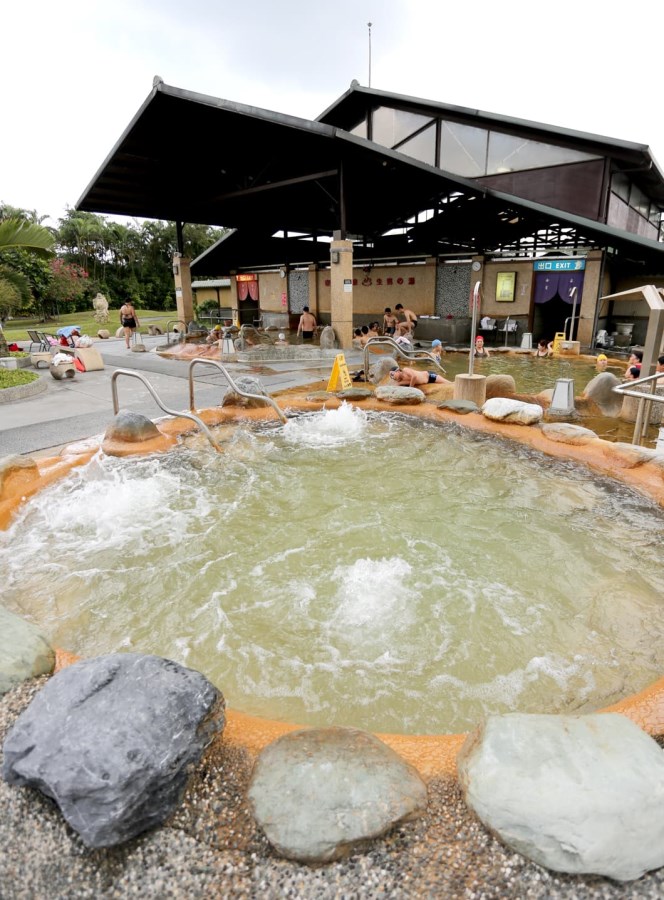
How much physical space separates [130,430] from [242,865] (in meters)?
5.02

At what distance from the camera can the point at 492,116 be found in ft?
45.5

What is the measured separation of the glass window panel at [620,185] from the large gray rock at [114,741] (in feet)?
54.4

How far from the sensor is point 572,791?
1529 millimetres

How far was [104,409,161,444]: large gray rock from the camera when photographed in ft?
18.9

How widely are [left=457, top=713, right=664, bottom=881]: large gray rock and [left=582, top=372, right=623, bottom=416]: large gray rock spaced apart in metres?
6.72

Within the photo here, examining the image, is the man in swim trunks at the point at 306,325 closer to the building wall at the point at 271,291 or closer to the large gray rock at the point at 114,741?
the building wall at the point at 271,291

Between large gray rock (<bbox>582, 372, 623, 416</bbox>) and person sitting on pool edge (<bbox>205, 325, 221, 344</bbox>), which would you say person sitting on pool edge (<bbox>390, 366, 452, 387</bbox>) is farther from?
person sitting on pool edge (<bbox>205, 325, 221, 344</bbox>)

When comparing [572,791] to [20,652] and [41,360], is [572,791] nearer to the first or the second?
[20,652]

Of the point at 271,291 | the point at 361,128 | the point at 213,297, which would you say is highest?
the point at 361,128

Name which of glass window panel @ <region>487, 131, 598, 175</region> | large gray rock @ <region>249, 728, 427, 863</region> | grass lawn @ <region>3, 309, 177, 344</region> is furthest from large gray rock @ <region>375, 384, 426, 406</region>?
grass lawn @ <region>3, 309, 177, 344</region>

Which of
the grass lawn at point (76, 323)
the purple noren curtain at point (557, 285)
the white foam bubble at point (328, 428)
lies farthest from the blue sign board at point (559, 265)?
the grass lawn at point (76, 323)

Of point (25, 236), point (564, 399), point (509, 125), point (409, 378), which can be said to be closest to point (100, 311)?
point (25, 236)

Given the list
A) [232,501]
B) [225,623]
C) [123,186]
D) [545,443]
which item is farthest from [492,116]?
[225,623]

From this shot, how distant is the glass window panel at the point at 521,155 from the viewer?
Result: 13.4m
